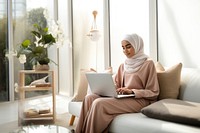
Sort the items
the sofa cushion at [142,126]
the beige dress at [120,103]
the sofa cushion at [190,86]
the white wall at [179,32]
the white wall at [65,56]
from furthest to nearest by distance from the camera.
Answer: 1. the white wall at [65,56]
2. the white wall at [179,32]
3. the sofa cushion at [190,86]
4. the beige dress at [120,103]
5. the sofa cushion at [142,126]

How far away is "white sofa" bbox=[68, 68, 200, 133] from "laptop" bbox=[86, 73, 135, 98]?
25cm

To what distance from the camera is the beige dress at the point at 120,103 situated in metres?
2.17

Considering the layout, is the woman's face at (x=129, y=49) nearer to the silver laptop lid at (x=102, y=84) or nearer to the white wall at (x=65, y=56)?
the silver laptop lid at (x=102, y=84)

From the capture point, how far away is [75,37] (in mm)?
4945

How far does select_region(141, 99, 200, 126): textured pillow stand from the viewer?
175 centimetres

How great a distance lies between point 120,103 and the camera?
2.26 m

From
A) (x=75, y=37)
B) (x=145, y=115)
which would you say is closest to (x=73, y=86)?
(x=75, y=37)

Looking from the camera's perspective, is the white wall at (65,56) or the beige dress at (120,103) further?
the white wall at (65,56)

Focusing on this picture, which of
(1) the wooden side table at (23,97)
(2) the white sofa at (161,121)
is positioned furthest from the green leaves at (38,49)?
(2) the white sofa at (161,121)

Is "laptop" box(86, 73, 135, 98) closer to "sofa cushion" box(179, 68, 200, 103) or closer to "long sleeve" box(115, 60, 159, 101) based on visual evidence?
"long sleeve" box(115, 60, 159, 101)

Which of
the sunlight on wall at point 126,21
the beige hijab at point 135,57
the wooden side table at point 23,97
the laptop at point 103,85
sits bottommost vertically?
the wooden side table at point 23,97

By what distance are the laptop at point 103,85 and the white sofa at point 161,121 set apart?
247 millimetres

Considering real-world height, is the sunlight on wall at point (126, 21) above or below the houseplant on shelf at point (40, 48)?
above

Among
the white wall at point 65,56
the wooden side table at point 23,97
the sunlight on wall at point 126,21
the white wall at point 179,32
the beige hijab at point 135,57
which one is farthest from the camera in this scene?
the white wall at point 65,56
